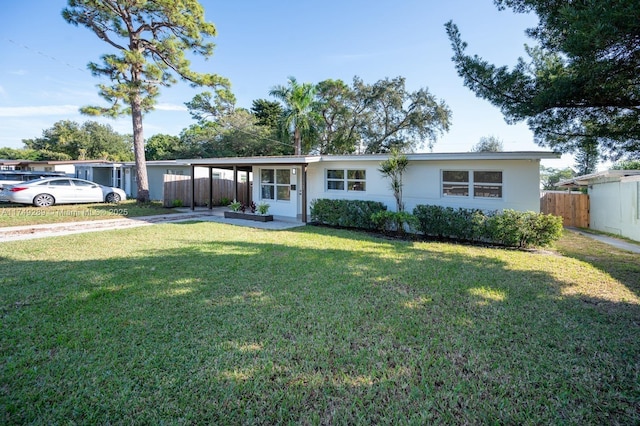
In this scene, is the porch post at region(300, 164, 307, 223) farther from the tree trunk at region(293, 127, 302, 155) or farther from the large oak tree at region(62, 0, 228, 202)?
the tree trunk at region(293, 127, 302, 155)

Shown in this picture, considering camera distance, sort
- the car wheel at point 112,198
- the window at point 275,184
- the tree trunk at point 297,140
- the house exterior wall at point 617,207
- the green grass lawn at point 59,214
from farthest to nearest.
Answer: the tree trunk at point 297,140, the car wheel at point 112,198, the window at point 275,184, the green grass lawn at point 59,214, the house exterior wall at point 617,207

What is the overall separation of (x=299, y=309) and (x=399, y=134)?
25.7 metres

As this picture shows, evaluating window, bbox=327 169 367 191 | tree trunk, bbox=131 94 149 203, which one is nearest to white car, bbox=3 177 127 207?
tree trunk, bbox=131 94 149 203

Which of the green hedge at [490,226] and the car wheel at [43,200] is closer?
the green hedge at [490,226]

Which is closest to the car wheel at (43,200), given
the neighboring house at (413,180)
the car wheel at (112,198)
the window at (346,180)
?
the car wheel at (112,198)

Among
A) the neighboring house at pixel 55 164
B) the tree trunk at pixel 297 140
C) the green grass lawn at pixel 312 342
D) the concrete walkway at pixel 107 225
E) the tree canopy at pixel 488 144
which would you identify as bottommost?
the green grass lawn at pixel 312 342

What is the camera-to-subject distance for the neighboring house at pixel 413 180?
29.4ft

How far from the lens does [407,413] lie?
2.25 metres

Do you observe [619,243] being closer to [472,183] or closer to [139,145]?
[472,183]

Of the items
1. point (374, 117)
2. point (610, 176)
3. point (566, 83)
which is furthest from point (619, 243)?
point (374, 117)

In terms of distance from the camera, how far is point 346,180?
12109 mm

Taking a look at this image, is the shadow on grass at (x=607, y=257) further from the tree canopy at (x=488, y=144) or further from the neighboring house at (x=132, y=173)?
the tree canopy at (x=488, y=144)

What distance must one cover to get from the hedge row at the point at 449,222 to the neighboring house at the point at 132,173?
1046 cm

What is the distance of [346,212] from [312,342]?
8.11 metres
